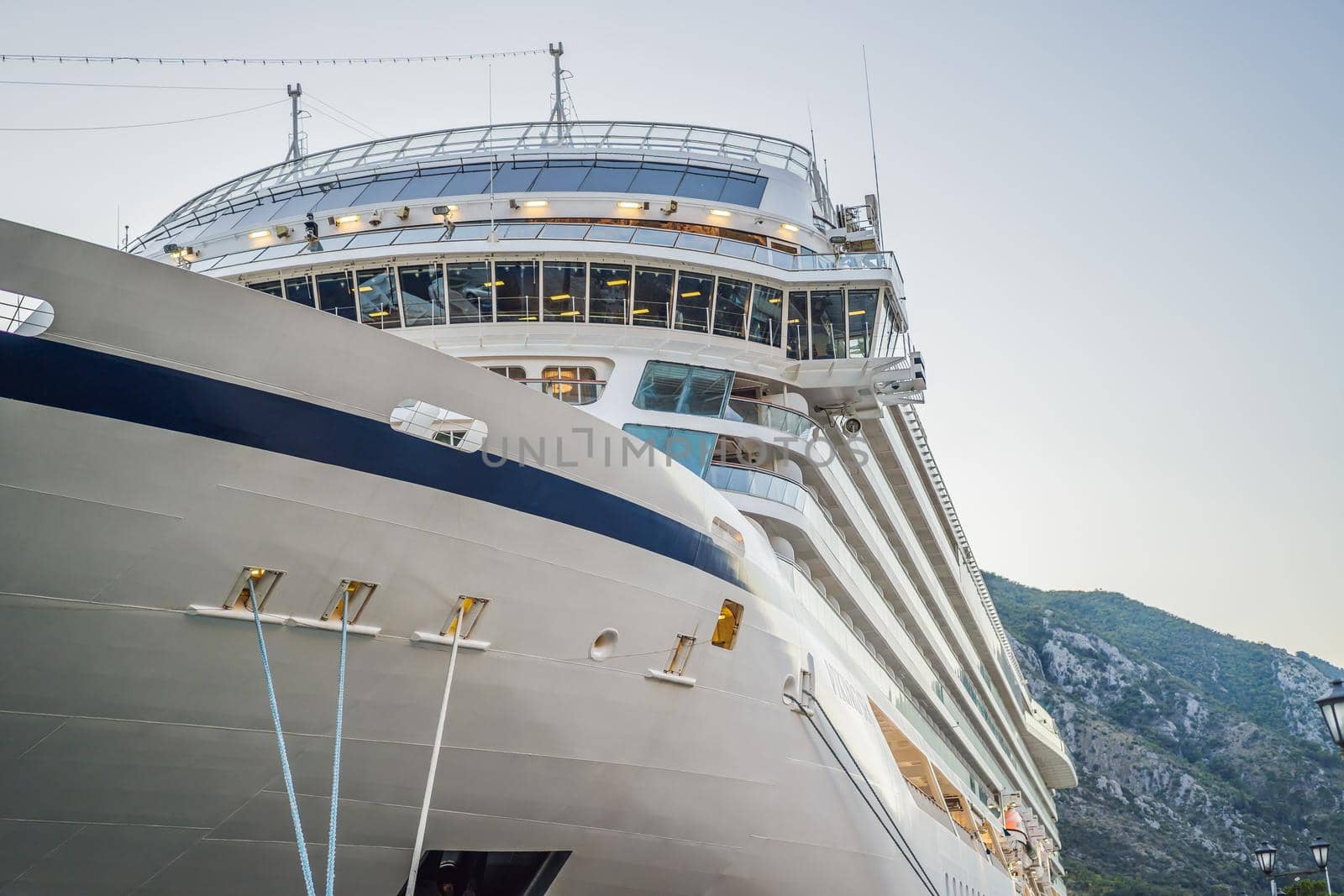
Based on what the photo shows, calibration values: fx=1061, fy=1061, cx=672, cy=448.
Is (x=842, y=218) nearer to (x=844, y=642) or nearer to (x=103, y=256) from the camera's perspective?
(x=844, y=642)

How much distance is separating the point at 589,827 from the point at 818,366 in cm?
811

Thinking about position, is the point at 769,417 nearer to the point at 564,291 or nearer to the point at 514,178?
the point at 564,291

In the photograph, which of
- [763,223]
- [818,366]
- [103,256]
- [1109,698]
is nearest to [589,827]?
[103,256]

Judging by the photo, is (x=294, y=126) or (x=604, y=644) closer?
(x=604, y=644)

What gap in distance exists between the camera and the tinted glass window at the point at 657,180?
16.8 meters

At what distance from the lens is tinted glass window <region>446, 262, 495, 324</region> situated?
14.3m

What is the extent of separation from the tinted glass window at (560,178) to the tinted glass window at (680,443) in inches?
219

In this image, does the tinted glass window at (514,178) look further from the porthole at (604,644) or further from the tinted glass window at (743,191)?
the porthole at (604,644)

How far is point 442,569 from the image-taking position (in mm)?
7855

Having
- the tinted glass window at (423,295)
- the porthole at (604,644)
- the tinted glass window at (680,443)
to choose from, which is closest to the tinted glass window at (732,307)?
the tinted glass window at (680,443)

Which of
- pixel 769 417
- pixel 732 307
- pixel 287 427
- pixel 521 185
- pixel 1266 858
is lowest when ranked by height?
pixel 1266 858

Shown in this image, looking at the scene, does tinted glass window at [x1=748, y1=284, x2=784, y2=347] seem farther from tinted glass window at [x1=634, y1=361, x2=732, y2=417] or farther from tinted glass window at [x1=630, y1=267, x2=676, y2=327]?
tinted glass window at [x1=634, y1=361, x2=732, y2=417]

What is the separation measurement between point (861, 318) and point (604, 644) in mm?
8208

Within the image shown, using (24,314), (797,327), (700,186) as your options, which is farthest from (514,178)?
(24,314)
